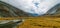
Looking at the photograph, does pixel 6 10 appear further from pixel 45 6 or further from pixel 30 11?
pixel 45 6

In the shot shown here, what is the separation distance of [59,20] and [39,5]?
0.44 metres

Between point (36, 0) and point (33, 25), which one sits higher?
point (36, 0)

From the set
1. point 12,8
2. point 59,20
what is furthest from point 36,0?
point 59,20

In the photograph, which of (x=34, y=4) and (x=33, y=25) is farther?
(x=34, y=4)

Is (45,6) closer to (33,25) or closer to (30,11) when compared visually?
(30,11)

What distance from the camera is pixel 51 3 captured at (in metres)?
1.25

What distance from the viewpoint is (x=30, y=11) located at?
1.24 meters

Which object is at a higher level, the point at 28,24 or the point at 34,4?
the point at 34,4

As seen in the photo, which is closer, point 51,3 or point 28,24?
point 28,24

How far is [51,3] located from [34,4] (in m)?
0.20

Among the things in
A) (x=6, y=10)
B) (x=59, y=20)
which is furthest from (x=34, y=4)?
(x=59, y=20)

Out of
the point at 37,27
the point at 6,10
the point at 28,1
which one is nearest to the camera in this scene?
the point at 37,27

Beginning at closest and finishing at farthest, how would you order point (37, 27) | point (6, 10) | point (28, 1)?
point (37, 27), point (6, 10), point (28, 1)

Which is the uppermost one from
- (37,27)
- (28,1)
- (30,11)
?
(28,1)
